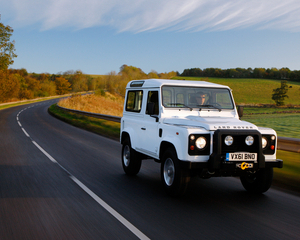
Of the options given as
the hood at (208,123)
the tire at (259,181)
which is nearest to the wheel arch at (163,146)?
the hood at (208,123)

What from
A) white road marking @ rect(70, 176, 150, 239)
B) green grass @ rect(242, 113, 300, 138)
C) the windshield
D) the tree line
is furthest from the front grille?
the tree line

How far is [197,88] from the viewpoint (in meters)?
6.93

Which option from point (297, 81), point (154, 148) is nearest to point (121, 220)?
point (154, 148)

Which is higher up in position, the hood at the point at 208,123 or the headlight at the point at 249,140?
the hood at the point at 208,123

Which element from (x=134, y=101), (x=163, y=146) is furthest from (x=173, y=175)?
(x=134, y=101)

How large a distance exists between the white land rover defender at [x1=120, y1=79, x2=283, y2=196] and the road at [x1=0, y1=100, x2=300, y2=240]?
1.51 feet

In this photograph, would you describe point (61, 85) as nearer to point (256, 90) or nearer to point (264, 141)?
point (256, 90)

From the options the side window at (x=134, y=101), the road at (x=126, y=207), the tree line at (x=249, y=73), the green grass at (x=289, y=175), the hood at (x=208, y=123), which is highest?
the tree line at (x=249, y=73)

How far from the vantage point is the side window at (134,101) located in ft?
24.5

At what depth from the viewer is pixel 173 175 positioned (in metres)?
5.72

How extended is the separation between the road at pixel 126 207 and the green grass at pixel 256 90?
192ft

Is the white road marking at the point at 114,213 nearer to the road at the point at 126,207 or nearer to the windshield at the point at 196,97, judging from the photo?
the road at the point at 126,207

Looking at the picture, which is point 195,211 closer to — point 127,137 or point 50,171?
point 127,137

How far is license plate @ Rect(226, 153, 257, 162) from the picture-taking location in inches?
207
